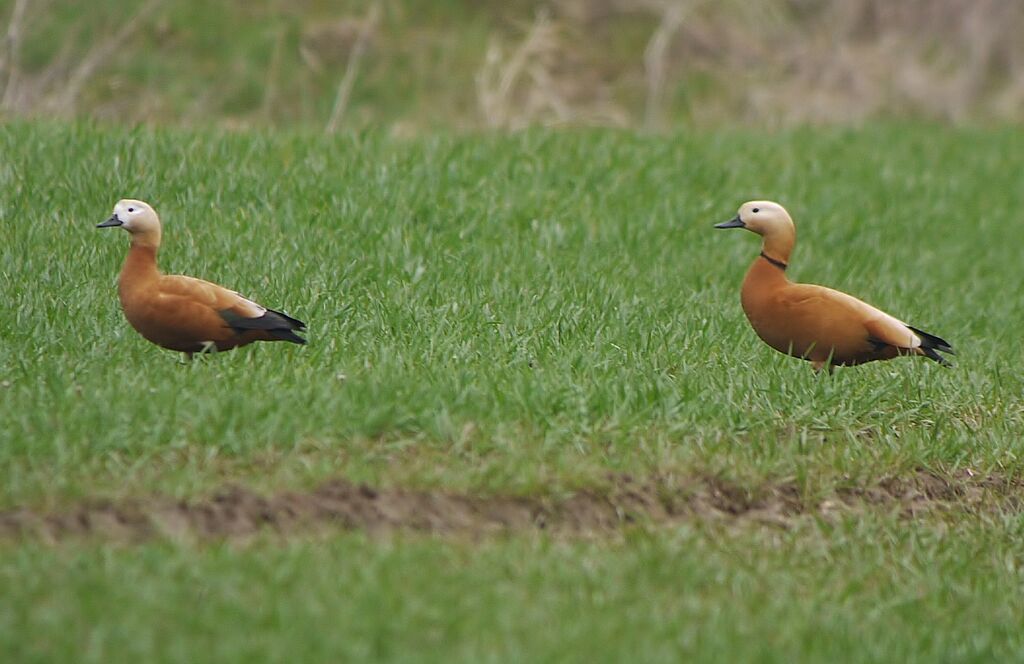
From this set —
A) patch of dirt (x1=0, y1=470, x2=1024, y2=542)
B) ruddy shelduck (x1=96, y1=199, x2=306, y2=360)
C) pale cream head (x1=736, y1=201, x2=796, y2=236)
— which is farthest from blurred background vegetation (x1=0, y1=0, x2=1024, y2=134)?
patch of dirt (x1=0, y1=470, x2=1024, y2=542)

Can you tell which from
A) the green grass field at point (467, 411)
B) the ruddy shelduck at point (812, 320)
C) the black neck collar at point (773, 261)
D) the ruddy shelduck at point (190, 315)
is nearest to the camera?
the green grass field at point (467, 411)

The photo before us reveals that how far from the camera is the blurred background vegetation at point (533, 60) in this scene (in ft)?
44.8

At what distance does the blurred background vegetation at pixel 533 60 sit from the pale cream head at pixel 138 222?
6114 millimetres

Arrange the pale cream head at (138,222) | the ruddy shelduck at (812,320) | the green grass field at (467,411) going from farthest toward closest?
the ruddy shelduck at (812,320) < the pale cream head at (138,222) < the green grass field at (467,411)

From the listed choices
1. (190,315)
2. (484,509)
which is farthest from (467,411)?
(190,315)

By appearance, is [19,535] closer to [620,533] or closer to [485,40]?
[620,533]

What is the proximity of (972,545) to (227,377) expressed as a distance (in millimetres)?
3084

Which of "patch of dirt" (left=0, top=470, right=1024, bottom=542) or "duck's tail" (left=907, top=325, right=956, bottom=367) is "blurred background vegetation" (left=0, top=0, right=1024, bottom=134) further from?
"patch of dirt" (left=0, top=470, right=1024, bottom=542)

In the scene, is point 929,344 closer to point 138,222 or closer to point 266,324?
point 266,324

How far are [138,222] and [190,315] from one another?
0.53 m

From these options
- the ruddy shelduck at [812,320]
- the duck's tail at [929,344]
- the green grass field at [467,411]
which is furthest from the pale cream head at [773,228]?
the duck's tail at [929,344]

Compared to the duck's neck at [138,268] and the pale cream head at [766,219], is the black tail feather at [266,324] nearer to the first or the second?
the duck's neck at [138,268]

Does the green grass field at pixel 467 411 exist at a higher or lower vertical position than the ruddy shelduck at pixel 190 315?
lower

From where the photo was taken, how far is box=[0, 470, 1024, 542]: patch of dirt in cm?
478
